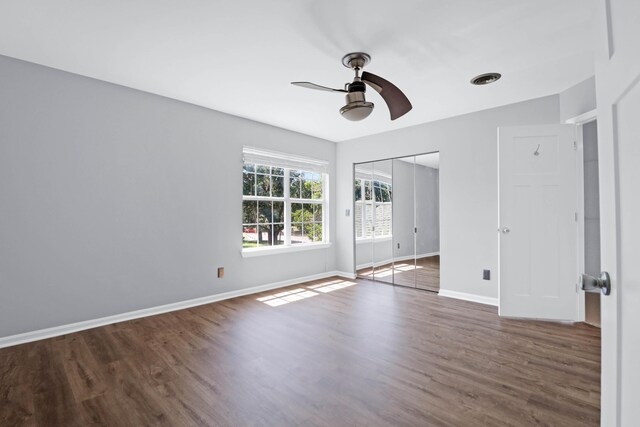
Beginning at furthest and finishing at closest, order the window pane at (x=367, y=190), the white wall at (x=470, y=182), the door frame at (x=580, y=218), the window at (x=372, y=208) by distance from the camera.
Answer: the window pane at (x=367, y=190) → the window at (x=372, y=208) → the white wall at (x=470, y=182) → the door frame at (x=580, y=218)

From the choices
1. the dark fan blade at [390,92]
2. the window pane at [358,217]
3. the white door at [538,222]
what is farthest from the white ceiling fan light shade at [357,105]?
the window pane at [358,217]

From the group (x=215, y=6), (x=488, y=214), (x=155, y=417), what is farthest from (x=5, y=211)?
(x=488, y=214)

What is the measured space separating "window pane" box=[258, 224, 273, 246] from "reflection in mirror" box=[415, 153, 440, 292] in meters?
2.20

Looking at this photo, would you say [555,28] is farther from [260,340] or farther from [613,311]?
[260,340]

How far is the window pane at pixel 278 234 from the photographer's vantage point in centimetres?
477

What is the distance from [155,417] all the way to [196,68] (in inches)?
106

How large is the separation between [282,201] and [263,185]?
409 millimetres

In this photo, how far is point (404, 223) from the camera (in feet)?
15.8

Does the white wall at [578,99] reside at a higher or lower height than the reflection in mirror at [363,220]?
higher

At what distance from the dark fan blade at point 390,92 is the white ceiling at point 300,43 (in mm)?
313

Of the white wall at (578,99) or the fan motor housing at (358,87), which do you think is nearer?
the fan motor housing at (358,87)

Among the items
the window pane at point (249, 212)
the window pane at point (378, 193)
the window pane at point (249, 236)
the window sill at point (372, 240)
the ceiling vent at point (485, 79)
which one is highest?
the ceiling vent at point (485, 79)

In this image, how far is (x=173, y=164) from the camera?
12.0 feet

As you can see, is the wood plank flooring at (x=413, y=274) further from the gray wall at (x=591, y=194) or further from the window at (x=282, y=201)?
the gray wall at (x=591, y=194)
